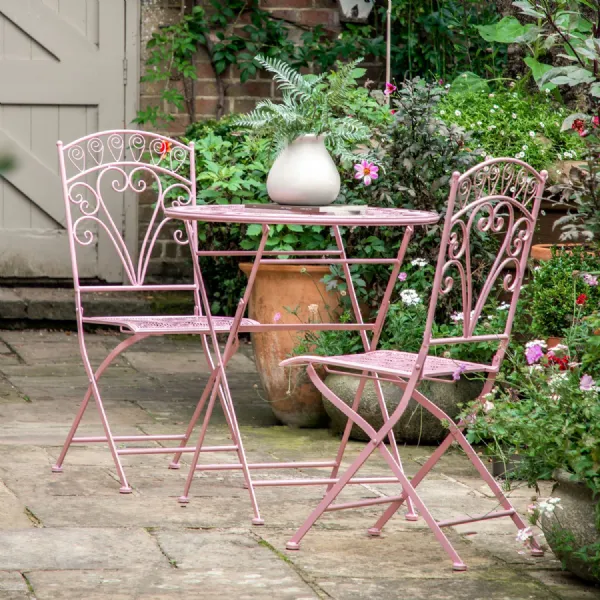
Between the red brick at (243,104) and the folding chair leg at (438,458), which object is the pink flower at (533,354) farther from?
the red brick at (243,104)

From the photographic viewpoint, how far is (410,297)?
169 inches

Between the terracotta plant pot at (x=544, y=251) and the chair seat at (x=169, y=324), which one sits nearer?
the chair seat at (x=169, y=324)

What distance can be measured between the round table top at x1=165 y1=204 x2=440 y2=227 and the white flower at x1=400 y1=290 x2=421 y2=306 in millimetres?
646

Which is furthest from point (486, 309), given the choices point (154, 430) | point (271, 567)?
point (271, 567)

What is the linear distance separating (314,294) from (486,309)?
2.36 ft

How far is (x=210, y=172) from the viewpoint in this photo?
5594 millimetres

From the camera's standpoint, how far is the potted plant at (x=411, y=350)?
14.1 ft

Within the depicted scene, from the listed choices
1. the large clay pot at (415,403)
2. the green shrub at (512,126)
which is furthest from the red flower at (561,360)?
the green shrub at (512,126)

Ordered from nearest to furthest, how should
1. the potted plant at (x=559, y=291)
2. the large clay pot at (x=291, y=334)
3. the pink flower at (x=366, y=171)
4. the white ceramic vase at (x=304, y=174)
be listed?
the white ceramic vase at (x=304, y=174) → the potted plant at (x=559, y=291) → the pink flower at (x=366, y=171) → the large clay pot at (x=291, y=334)

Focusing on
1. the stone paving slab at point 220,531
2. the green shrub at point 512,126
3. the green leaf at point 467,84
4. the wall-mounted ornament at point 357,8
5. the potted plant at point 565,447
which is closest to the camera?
the potted plant at point 565,447

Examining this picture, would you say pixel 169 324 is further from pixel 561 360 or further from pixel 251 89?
pixel 251 89

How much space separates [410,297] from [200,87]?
10.7 feet

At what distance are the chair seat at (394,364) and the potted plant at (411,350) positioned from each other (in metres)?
0.87

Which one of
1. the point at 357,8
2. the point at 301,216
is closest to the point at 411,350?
the point at 301,216
